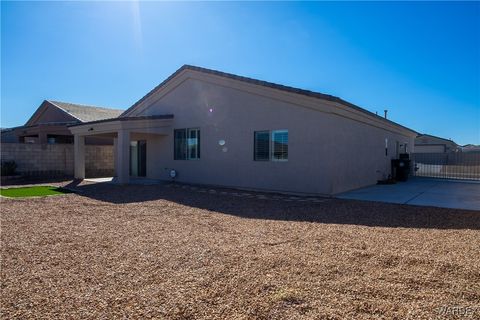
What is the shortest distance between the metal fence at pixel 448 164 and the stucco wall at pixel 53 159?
2101 centimetres

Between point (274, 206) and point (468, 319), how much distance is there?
6698 millimetres

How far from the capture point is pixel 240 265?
4.45m

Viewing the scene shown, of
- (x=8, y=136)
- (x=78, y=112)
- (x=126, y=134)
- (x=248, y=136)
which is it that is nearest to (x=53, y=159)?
(x=126, y=134)

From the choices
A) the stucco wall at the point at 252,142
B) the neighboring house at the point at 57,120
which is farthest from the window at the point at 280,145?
the neighboring house at the point at 57,120

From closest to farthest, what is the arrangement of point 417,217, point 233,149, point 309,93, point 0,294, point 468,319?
point 468,319 < point 0,294 < point 417,217 < point 309,93 < point 233,149

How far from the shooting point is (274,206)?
31.5 feet

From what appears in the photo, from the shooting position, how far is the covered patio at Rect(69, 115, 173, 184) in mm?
15078

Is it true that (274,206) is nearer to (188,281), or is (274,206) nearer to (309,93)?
(309,93)

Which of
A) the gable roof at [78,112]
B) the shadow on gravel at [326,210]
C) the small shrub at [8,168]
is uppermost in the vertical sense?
the gable roof at [78,112]

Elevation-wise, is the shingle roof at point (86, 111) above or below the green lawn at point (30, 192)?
above

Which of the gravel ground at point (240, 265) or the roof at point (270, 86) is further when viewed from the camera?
the roof at point (270, 86)

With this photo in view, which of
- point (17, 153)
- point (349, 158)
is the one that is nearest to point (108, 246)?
point (349, 158)

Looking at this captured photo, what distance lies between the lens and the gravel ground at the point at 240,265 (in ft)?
10.7

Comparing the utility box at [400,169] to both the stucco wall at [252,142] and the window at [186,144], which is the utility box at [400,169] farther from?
the window at [186,144]
